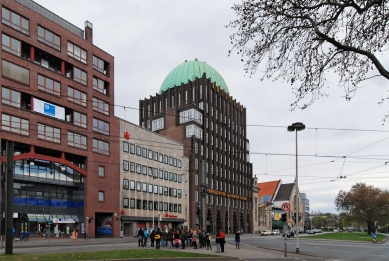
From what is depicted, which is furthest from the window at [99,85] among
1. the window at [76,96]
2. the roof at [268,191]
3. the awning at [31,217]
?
the roof at [268,191]

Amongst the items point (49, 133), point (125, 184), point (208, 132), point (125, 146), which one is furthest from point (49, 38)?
point (208, 132)

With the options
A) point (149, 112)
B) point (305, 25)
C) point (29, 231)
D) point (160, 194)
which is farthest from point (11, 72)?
point (149, 112)

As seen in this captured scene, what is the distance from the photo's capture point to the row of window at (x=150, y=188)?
6862 centimetres

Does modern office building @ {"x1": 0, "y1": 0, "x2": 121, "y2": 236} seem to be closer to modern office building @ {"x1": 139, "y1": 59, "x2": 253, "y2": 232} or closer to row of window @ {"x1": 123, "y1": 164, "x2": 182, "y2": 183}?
row of window @ {"x1": 123, "y1": 164, "x2": 182, "y2": 183}

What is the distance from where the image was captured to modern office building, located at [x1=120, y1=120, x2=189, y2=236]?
68.1m

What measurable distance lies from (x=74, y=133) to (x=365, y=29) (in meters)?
50.5

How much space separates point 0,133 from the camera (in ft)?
154

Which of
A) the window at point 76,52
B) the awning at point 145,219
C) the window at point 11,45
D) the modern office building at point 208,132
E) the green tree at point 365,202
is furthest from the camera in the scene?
the modern office building at point 208,132

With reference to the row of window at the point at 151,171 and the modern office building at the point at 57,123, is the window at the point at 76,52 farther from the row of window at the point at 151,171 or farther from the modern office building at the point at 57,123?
the row of window at the point at 151,171

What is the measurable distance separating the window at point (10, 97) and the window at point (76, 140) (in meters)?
8.82

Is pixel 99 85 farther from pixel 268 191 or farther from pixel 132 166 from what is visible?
pixel 268 191

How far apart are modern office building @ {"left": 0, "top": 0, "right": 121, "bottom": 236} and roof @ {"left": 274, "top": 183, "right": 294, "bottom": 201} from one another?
107494 mm

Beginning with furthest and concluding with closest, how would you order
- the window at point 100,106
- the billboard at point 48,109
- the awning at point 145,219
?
1. the awning at point 145,219
2. the window at point 100,106
3. the billboard at point 48,109

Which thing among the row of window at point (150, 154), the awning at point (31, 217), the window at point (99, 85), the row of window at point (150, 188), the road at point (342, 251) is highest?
the window at point (99, 85)
